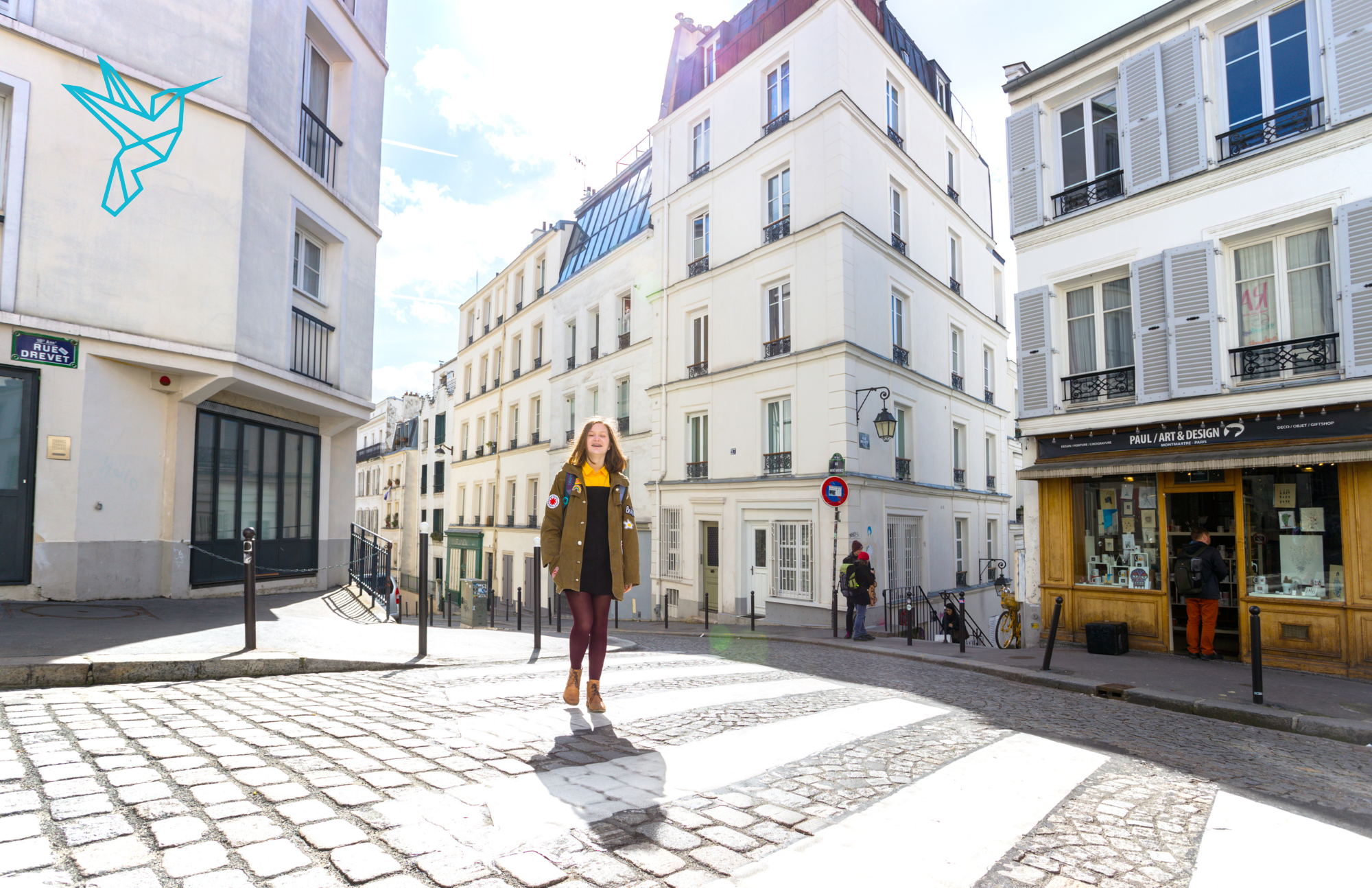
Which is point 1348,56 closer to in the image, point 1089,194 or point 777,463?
point 1089,194

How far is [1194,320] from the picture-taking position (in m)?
10.4

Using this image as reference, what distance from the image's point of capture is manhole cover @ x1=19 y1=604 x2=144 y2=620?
7.67 metres

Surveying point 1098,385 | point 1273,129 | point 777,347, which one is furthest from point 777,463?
point 1273,129

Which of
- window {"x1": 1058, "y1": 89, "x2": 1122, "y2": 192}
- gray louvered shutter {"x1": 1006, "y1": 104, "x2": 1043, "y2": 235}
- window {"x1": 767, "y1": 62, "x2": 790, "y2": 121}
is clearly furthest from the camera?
window {"x1": 767, "y1": 62, "x2": 790, "y2": 121}

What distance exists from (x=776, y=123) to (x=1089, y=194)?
9056mm

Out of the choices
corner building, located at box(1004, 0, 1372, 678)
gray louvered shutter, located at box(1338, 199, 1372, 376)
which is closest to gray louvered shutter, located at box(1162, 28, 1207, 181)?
corner building, located at box(1004, 0, 1372, 678)

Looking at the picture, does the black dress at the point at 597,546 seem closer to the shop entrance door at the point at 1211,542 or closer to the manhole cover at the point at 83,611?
the manhole cover at the point at 83,611

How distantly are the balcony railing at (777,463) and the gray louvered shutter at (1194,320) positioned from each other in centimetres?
839

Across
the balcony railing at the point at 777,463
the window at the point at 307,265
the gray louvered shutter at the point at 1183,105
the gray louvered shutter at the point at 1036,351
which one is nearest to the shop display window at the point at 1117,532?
the gray louvered shutter at the point at 1036,351

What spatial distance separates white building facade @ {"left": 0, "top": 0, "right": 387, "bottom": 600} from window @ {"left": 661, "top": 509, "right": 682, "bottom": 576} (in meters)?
9.61

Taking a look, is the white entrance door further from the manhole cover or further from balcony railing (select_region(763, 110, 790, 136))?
the manhole cover

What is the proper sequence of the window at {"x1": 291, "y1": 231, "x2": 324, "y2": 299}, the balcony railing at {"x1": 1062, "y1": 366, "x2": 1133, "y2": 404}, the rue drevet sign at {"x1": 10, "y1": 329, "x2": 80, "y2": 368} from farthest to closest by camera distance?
the window at {"x1": 291, "y1": 231, "x2": 324, "y2": 299}, the balcony railing at {"x1": 1062, "y1": 366, "x2": 1133, "y2": 404}, the rue drevet sign at {"x1": 10, "y1": 329, "x2": 80, "y2": 368}

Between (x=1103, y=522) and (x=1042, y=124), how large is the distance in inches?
279

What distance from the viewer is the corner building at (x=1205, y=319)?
9125 millimetres
